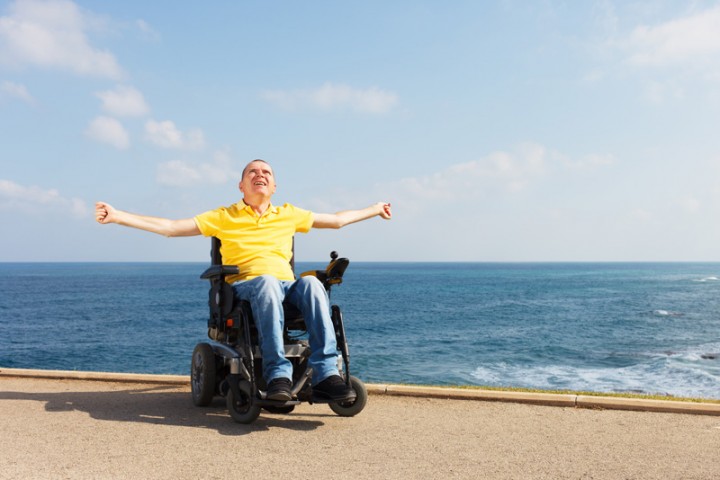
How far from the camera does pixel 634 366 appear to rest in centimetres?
2720

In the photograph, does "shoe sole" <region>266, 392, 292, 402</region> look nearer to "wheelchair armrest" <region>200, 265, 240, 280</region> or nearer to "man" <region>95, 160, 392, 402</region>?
"man" <region>95, 160, 392, 402</region>

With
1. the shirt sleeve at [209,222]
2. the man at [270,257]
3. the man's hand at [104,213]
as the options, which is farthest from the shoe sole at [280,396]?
the man's hand at [104,213]

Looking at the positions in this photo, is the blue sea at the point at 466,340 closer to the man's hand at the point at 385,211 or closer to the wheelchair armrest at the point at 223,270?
the man's hand at the point at 385,211

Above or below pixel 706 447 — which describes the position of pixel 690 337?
below

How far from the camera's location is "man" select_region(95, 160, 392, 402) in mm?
4785

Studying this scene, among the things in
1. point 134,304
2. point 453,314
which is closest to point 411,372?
point 453,314

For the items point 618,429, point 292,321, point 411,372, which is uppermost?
point 292,321

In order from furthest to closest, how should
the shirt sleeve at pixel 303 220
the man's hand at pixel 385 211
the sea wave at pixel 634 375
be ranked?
the sea wave at pixel 634 375 < the man's hand at pixel 385 211 < the shirt sleeve at pixel 303 220

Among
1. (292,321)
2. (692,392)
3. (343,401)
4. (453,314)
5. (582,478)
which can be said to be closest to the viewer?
(582,478)

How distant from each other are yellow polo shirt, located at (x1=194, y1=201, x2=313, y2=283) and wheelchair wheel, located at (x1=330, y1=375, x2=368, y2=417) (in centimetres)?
105

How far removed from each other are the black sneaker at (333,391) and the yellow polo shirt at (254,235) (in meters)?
1.03

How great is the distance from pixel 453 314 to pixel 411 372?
2686cm

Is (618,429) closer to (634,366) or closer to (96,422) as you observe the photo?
(96,422)

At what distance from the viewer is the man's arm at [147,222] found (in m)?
5.21
